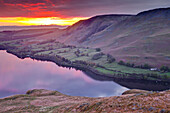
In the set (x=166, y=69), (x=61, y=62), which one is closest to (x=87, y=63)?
(x=61, y=62)

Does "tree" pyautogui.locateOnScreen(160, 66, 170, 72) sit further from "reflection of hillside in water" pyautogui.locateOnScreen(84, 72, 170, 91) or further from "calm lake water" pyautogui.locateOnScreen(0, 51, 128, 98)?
"calm lake water" pyautogui.locateOnScreen(0, 51, 128, 98)

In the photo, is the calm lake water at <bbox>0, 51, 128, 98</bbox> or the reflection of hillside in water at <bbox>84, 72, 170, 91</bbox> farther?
the reflection of hillside in water at <bbox>84, 72, 170, 91</bbox>

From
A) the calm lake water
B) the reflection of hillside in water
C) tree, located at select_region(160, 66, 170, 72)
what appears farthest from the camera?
tree, located at select_region(160, 66, 170, 72)

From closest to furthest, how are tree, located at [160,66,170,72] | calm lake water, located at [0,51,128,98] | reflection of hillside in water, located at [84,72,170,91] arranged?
calm lake water, located at [0,51,128,98]
reflection of hillside in water, located at [84,72,170,91]
tree, located at [160,66,170,72]

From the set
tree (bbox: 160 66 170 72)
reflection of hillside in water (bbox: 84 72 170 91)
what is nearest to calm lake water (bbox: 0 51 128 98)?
reflection of hillside in water (bbox: 84 72 170 91)

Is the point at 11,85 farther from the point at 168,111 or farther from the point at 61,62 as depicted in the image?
the point at 168,111

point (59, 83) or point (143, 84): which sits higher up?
point (143, 84)

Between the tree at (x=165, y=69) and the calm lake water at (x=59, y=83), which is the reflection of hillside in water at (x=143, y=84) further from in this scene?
the tree at (x=165, y=69)

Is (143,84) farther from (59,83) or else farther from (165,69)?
(59,83)

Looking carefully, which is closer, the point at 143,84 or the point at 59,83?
the point at 143,84

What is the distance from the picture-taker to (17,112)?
2886cm

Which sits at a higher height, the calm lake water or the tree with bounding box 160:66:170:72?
the tree with bounding box 160:66:170:72

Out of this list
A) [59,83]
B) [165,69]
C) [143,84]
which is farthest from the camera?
[165,69]

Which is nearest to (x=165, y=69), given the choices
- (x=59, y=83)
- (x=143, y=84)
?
(x=143, y=84)
